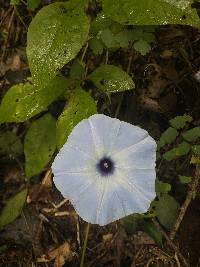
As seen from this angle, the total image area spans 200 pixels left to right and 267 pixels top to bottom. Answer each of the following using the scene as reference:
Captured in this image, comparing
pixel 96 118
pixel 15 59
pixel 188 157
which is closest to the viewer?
pixel 96 118

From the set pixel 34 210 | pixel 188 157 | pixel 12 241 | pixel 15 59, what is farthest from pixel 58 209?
pixel 15 59

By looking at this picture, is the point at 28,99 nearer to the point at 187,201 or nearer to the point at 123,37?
the point at 123,37

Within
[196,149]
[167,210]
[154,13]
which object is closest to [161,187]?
[167,210]

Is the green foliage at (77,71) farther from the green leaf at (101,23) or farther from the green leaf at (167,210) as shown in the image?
the green leaf at (167,210)

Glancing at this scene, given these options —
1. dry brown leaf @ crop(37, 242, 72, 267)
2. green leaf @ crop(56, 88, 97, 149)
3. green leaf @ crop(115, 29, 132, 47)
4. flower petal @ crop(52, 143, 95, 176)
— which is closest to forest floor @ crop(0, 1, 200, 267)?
dry brown leaf @ crop(37, 242, 72, 267)

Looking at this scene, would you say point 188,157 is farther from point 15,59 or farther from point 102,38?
point 15,59

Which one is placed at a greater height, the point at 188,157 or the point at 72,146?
the point at 72,146

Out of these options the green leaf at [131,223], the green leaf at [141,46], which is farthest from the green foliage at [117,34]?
the green leaf at [131,223]
